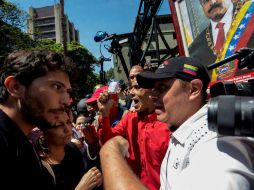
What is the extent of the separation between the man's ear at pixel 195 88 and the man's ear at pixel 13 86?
102 cm

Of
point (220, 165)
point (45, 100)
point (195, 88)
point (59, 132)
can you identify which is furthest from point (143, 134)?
point (220, 165)

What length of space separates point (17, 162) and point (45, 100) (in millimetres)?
462

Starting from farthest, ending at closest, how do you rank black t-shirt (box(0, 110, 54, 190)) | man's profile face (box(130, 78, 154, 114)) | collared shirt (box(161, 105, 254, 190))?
1. man's profile face (box(130, 78, 154, 114))
2. black t-shirt (box(0, 110, 54, 190))
3. collared shirt (box(161, 105, 254, 190))

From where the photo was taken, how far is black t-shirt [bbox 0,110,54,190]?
1433 mm

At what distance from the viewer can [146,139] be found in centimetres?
257

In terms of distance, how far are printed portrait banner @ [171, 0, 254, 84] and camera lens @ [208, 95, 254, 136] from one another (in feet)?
4.59

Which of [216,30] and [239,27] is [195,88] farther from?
[216,30]

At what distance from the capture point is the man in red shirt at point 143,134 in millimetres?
2447

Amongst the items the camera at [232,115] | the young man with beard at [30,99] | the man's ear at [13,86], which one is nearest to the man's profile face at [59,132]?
the young man with beard at [30,99]

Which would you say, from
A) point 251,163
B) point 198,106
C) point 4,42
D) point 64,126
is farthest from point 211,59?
point 4,42

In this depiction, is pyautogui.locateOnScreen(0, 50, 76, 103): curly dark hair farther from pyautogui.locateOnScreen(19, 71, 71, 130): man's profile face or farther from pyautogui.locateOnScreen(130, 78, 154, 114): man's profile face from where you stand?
pyautogui.locateOnScreen(130, 78, 154, 114): man's profile face

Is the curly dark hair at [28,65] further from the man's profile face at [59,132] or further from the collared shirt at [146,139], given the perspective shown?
the collared shirt at [146,139]

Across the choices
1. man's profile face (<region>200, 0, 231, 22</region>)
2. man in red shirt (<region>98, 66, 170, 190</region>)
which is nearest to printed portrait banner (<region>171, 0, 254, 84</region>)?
man's profile face (<region>200, 0, 231, 22</region>)

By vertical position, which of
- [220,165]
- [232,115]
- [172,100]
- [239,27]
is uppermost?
[239,27]
